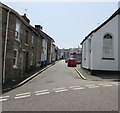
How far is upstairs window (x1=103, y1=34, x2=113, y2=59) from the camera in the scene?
16516mm

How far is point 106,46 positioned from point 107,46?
0.37ft

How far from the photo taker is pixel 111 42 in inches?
655

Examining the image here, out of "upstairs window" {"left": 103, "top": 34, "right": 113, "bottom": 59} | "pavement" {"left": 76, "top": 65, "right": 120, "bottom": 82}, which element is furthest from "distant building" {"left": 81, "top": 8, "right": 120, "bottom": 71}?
→ "pavement" {"left": 76, "top": 65, "right": 120, "bottom": 82}

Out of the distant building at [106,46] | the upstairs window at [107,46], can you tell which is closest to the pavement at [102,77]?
the distant building at [106,46]

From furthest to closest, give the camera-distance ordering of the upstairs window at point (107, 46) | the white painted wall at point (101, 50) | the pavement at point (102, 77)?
the upstairs window at point (107, 46) < the white painted wall at point (101, 50) < the pavement at point (102, 77)

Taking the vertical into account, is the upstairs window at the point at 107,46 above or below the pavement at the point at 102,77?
above

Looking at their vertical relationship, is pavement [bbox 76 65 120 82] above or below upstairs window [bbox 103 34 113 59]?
below

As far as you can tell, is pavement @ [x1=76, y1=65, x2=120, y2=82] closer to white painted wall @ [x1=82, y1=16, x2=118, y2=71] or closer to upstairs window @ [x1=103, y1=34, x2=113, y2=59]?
white painted wall @ [x1=82, y1=16, x2=118, y2=71]

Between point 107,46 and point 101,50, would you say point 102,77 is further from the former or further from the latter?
point 107,46

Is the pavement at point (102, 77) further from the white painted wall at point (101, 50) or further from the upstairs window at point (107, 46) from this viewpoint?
the upstairs window at point (107, 46)

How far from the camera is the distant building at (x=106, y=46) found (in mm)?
16156

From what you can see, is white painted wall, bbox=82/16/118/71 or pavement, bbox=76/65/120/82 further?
white painted wall, bbox=82/16/118/71

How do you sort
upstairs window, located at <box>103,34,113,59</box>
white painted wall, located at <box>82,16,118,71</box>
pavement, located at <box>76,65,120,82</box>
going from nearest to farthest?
pavement, located at <box>76,65,120,82</box> < white painted wall, located at <box>82,16,118,71</box> < upstairs window, located at <box>103,34,113,59</box>

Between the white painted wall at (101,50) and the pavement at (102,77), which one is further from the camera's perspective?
the white painted wall at (101,50)
